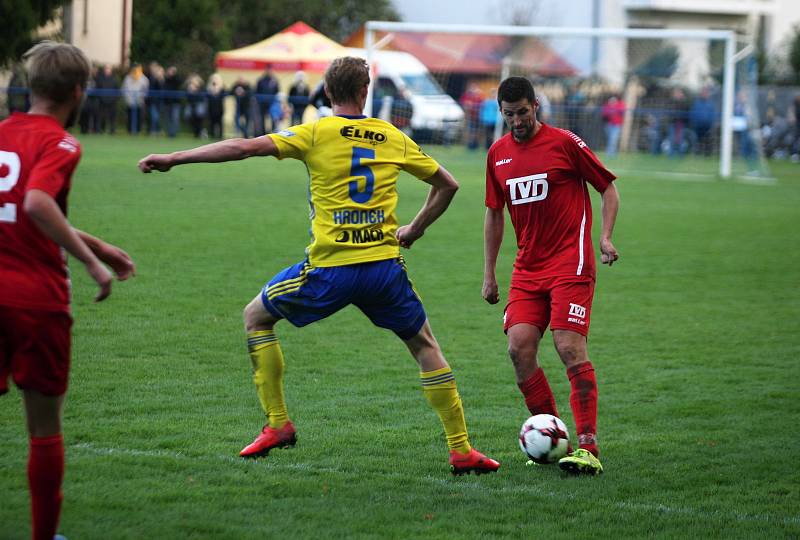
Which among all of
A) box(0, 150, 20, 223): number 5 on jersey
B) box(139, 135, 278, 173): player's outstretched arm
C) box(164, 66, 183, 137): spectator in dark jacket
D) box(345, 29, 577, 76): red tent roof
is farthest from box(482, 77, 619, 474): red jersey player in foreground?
box(164, 66, 183, 137): spectator in dark jacket

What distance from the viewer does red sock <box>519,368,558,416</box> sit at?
5.99 meters

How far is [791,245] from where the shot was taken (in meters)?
16.0

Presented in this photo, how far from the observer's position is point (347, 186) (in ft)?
17.5

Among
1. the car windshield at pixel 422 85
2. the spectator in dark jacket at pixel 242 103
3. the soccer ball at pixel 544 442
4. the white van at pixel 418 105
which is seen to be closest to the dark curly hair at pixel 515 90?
the soccer ball at pixel 544 442

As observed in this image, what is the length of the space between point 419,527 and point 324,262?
51.8 inches

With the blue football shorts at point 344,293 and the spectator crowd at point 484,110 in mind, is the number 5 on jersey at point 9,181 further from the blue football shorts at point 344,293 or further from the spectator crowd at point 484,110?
the spectator crowd at point 484,110

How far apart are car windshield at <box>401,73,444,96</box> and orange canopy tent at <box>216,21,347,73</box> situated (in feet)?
14.0

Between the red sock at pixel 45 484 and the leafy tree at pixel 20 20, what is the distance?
26.4 meters

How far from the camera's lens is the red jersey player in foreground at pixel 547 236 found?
229 inches

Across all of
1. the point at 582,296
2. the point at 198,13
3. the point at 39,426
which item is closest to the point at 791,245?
the point at 582,296

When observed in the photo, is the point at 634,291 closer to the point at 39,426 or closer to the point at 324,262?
the point at 324,262

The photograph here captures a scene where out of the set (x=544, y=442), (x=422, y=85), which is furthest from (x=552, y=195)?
(x=422, y=85)

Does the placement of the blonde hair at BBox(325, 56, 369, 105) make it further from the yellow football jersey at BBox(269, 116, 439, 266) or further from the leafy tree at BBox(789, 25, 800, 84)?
the leafy tree at BBox(789, 25, 800, 84)

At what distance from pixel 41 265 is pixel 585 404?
9.34ft
